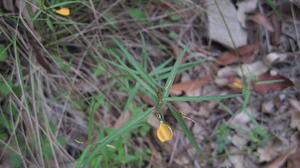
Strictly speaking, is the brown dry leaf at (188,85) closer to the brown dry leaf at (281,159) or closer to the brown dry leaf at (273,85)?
the brown dry leaf at (273,85)

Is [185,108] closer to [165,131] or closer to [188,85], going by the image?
[188,85]

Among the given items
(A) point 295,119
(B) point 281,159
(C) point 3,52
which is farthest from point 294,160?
(C) point 3,52

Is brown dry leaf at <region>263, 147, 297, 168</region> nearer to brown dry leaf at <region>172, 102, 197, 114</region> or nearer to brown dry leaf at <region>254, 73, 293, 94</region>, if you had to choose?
brown dry leaf at <region>254, 73, 293, 94</region>

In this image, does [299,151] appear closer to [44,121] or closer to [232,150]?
[232,150]

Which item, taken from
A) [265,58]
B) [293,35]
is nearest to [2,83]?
[265,58]

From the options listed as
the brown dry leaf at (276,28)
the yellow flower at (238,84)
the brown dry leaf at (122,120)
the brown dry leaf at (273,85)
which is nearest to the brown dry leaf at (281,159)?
the brown dry leaf at (273,85)

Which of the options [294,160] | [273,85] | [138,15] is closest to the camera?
[294,160]
